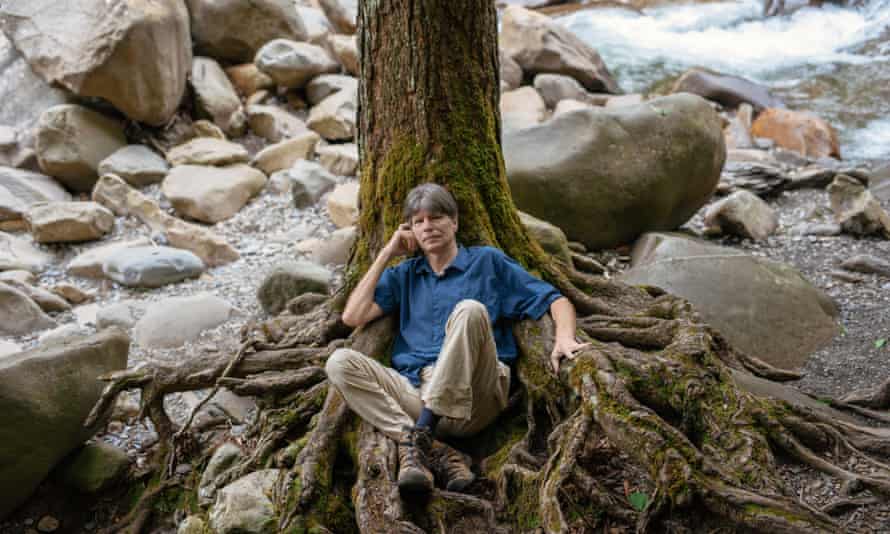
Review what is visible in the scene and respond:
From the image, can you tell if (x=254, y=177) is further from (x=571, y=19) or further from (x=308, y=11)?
(x=571, y=19)

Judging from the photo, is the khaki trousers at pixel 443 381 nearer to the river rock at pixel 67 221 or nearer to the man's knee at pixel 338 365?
the man's knee at pixel 338 365

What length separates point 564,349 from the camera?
3.66 metres

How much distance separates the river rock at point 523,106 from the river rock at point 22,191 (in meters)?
5.42

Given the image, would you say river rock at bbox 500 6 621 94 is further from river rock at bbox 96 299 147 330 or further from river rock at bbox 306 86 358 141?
river rock at bbox 96 299 147 330

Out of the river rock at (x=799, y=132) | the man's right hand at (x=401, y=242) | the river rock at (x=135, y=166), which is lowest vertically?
the river rock at (x=799, y=132)

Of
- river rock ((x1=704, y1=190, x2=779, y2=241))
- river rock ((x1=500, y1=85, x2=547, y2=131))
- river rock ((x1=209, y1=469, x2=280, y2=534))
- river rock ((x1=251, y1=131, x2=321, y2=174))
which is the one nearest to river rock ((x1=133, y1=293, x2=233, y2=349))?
river rock ((x1=209, y1=469, x2=280, y2=534))

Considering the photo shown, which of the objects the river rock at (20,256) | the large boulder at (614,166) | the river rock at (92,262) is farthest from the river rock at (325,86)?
the river rock at (20,256)

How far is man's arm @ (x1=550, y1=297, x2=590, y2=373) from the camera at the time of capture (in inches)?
144

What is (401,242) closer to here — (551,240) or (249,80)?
(551,240)

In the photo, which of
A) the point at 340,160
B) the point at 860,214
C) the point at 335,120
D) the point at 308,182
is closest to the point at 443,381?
the point at 308,182

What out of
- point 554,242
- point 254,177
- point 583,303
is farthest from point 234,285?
point 583,303

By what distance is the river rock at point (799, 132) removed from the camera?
10.1m

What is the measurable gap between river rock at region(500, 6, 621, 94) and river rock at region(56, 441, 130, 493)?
366 inches

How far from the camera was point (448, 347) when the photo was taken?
137 inches
